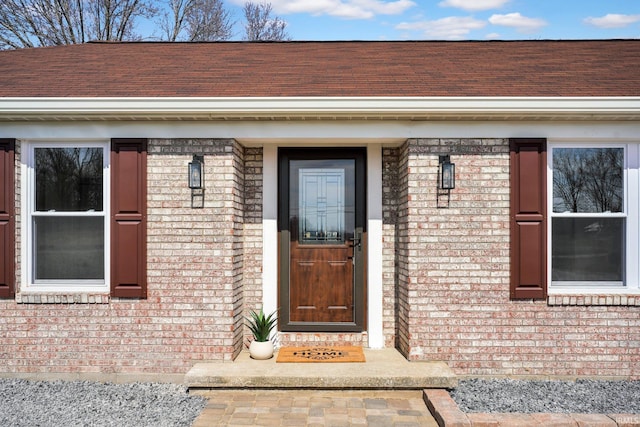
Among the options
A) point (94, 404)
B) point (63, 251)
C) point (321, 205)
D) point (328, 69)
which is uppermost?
point (328, 69)

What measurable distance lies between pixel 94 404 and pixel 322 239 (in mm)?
2765

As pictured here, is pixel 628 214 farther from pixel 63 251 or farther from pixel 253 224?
pixel 63 251

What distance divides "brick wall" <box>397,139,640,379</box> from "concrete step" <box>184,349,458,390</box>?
1.26 feet

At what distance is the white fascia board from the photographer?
4477 mm

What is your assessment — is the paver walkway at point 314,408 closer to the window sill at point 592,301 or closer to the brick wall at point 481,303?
the brick wall at point 481,303

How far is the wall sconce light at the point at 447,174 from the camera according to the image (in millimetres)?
4668

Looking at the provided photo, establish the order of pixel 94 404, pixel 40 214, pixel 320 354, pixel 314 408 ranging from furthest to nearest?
pixel 320 354 → pixel 40 214 → pixel 94 404 → pixel 314 408

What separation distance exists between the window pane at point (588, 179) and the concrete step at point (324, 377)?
2148 millimetres

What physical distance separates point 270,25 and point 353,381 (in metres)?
16.8

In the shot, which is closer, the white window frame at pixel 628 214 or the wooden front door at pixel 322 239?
the white window frame at pixel 628 214

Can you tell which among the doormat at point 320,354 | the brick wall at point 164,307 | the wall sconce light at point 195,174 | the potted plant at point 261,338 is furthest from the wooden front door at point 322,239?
the wall sconce light at point 195,174

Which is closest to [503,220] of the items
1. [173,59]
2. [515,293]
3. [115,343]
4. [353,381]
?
[515,293]

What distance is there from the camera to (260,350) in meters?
4.92

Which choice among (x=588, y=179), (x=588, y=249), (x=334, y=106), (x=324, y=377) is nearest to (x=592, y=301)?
(x=588, y=249)
